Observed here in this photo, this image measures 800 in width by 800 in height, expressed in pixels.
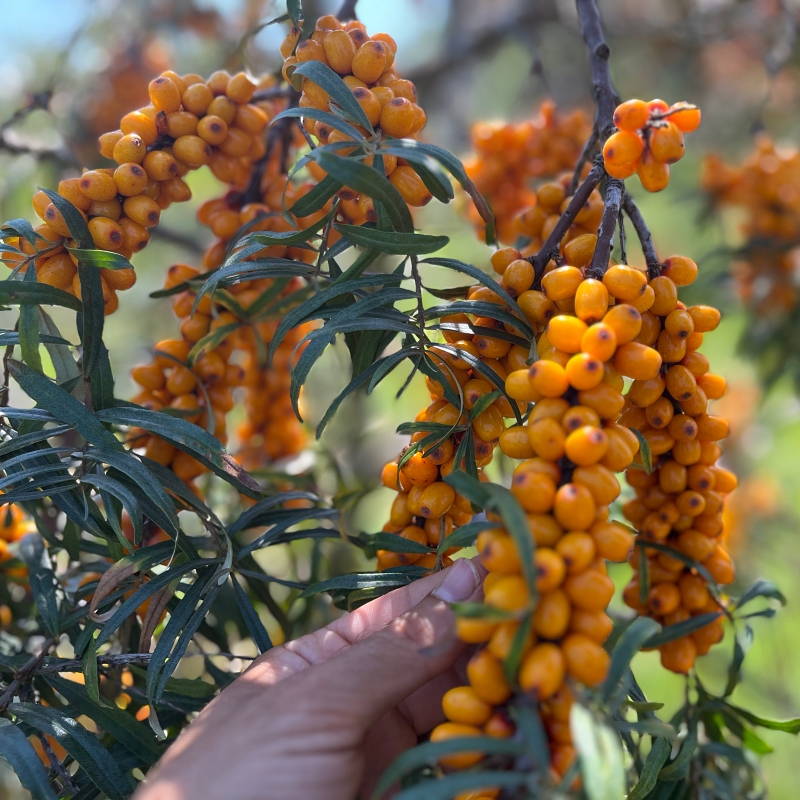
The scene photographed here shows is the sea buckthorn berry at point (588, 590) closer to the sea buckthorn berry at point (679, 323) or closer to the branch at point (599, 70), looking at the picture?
the sea buckthorn berry at point (679, 323)

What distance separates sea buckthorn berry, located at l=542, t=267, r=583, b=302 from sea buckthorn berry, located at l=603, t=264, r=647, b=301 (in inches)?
1.3

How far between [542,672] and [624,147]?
0.53 metres

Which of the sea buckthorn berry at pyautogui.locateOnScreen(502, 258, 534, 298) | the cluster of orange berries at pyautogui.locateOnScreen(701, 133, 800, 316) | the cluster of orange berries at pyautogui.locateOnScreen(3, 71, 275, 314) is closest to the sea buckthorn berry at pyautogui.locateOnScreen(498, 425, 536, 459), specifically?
the sea buckthorn berry at pyautogui.locateOnScreen(502, 258, 534, 298)

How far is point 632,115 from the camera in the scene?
70 centimetres

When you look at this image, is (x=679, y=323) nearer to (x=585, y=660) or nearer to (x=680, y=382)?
(x=680, y=382)

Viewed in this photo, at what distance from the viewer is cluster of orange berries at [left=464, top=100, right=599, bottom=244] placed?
4.61 feet

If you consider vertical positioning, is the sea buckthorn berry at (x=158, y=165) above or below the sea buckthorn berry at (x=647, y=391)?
above

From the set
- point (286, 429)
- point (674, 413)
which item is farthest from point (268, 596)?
point (674, 413)

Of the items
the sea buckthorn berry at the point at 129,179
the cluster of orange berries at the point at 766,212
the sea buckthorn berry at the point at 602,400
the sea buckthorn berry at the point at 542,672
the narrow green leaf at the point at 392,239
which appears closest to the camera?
the sea buckthorn berry at the point at 542,672

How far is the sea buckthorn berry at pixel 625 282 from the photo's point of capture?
677 mm

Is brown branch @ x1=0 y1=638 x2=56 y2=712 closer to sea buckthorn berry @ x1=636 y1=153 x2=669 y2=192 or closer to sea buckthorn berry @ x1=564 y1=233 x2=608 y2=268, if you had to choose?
sea buckthorn berry @ x1=564 y1=233 x2=608 y2=268

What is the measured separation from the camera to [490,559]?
0.57 meters

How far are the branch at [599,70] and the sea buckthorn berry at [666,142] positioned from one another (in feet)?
0.36

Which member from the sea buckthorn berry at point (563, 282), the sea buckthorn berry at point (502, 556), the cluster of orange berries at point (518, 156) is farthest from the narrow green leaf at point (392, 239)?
the cluster of orange berries at point (518, 156)
